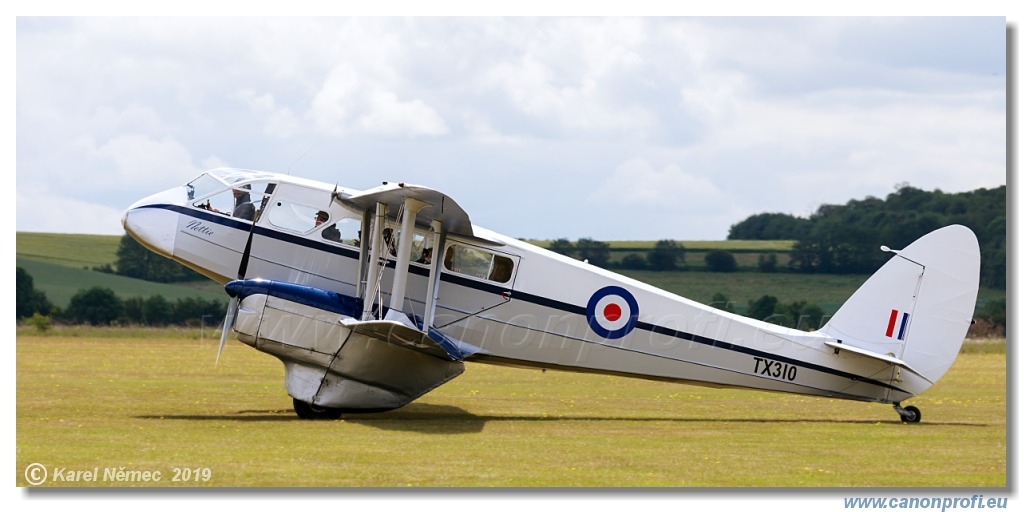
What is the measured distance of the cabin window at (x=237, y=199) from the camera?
48.8 feet

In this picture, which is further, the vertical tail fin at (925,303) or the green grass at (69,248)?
the green grass at (69,248)

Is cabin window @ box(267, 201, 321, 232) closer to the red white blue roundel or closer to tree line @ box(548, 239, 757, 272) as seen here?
the red white blue roundel

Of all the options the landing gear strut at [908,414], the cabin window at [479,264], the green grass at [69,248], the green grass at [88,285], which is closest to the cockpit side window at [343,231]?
the cabin window at [479,264]

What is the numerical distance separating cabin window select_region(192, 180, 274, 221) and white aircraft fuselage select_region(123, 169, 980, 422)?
22 millimetres

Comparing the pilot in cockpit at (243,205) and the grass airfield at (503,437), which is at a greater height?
the pilot in cockpit at (243,205)

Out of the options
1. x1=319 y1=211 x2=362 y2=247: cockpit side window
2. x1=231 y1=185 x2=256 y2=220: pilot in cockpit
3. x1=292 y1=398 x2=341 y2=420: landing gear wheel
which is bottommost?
x1=292 y1=398 x2=341 y2=420: landing gear wheel

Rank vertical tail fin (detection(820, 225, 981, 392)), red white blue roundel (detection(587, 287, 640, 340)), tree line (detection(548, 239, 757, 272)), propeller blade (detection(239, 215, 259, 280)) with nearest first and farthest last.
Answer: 1. propeller blade (detection(239, 215, 259, 280))
2. vertical tail fin (detection(820, 225, 981, 392))
3. red white blue roundel (detection(587, 287, 640, 340))
4. tree line (detection(548, 239, 757, 272))

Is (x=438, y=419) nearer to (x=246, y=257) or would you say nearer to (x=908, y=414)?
(x=246, y=257)

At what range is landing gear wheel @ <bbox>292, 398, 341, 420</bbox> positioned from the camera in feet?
48.1

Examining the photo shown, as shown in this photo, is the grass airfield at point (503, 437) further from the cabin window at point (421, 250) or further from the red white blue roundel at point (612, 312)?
the cabin window at point (421, 250)

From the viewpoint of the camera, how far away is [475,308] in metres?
15.0

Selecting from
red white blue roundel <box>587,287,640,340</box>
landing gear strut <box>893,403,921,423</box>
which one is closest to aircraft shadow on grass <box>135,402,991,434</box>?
landing gear strut <box>893,403,921,423</box>

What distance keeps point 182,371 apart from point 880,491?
52.7ft

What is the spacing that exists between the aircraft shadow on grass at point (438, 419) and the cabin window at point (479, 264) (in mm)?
2006
